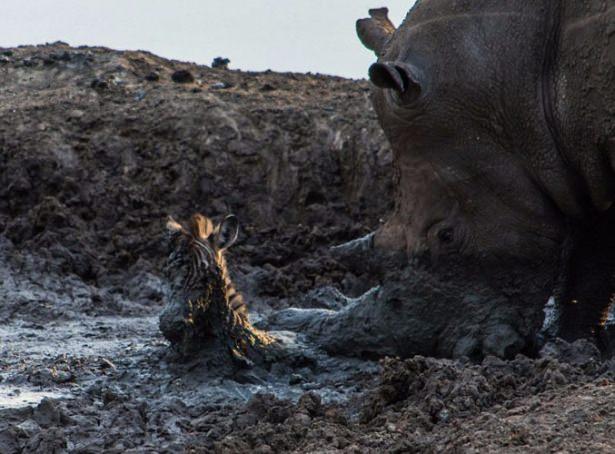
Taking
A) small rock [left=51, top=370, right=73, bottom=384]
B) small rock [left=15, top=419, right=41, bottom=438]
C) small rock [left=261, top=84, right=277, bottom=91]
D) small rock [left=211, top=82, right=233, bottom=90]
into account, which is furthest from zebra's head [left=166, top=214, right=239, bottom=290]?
small rock [left=261, top=84, right=277, bottom=91]

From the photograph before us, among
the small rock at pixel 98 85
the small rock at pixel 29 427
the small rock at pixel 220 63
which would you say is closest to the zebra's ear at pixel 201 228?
the small rock at pixel 29 427

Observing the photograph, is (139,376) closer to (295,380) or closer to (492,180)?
(295,380)

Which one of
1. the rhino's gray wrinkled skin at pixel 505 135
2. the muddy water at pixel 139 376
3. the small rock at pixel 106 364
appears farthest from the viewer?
the small rock at pixel 106 364

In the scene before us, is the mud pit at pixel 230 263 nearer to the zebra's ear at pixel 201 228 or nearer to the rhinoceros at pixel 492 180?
the rhinoceros at pixel 492 180

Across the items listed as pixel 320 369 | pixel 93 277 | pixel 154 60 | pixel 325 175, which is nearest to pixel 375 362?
pixel 320 369

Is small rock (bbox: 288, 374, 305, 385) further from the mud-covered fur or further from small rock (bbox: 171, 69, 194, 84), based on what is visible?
small rock (bbox: 171, 69, 194, 84)

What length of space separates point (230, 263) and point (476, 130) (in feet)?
15.2

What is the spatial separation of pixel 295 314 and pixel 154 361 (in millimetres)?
676

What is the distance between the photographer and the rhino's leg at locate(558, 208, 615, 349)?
6.62m

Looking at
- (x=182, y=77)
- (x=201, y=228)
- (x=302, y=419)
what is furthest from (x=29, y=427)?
(x=182, y=77)

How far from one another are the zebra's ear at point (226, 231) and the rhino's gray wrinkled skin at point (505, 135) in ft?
2.36

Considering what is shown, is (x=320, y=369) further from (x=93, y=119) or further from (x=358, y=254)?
(x=93, y=119)

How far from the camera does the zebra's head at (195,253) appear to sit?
6.61 meters

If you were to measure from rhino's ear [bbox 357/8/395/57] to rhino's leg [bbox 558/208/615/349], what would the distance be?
1.25 m
